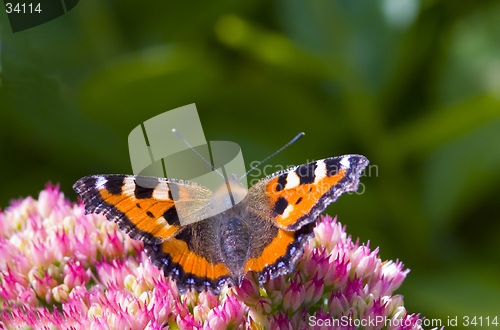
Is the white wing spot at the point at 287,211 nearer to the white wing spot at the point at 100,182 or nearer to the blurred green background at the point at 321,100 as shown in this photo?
the white wing spot at the point at 100,182

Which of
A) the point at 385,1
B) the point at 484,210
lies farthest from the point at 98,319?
the point at 385,1

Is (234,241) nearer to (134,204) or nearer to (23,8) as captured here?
(134,204)

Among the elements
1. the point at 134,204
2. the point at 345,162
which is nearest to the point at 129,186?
the point at 134,204

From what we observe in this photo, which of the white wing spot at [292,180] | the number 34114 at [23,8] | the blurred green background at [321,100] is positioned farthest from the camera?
the blurred green background at [321,100]

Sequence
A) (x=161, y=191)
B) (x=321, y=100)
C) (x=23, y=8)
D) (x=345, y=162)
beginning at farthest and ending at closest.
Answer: (x=321, y=100)
(x=23, y=8)
(x=161, y=191)
(x=345, y=162)

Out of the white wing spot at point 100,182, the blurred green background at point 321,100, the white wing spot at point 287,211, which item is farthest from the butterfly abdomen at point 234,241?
the blurred green background at point 321,100

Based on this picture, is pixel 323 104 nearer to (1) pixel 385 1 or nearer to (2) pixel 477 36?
(1) pixel 385 1

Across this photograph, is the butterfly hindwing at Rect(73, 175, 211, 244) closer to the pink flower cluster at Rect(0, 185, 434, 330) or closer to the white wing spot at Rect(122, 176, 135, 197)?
the white wing spot at Rect(122, 176, 135, 197)
